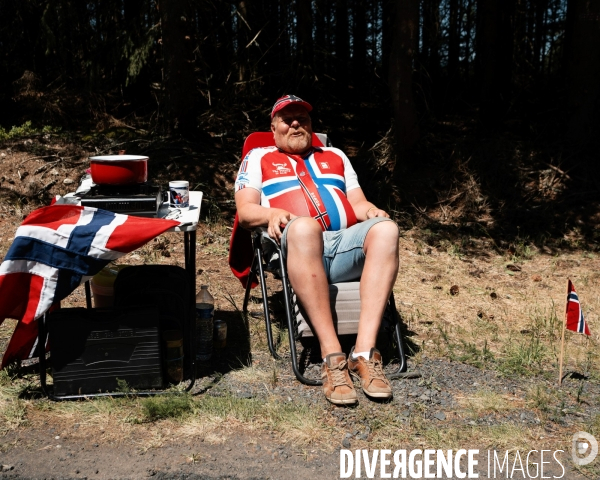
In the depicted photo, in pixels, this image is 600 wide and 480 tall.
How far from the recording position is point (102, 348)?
3.25 m

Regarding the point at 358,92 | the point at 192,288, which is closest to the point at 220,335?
the point at 192,288

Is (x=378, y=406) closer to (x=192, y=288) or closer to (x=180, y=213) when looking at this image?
(x=192, y=288)

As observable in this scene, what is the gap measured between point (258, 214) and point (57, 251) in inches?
48.9

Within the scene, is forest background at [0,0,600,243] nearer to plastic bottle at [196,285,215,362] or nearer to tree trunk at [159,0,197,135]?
tree trunk at [159,0,197,135]

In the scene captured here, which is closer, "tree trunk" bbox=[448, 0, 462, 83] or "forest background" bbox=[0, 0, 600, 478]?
"forest background" bbox=[0, 0, 600, 478]

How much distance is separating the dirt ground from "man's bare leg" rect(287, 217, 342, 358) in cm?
32

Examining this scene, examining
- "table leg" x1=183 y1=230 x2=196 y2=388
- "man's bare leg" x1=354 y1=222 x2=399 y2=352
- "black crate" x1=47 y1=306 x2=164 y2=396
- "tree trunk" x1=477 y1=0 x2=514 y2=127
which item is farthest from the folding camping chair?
"tree trunk" x1=477 y1=0 x2=514 y2=127

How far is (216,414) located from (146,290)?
778mm

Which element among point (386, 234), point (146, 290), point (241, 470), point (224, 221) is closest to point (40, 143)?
point (224, 221)

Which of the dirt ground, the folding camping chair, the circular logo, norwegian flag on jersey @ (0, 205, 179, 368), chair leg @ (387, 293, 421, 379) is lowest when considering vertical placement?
the circular logo

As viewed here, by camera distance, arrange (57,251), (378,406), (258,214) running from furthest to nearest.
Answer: (258,214) → (378,406) → (57,251)

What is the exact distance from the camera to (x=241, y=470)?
2693 mm

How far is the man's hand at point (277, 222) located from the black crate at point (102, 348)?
0.81 meters

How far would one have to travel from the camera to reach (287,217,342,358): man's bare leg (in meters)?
3.50
